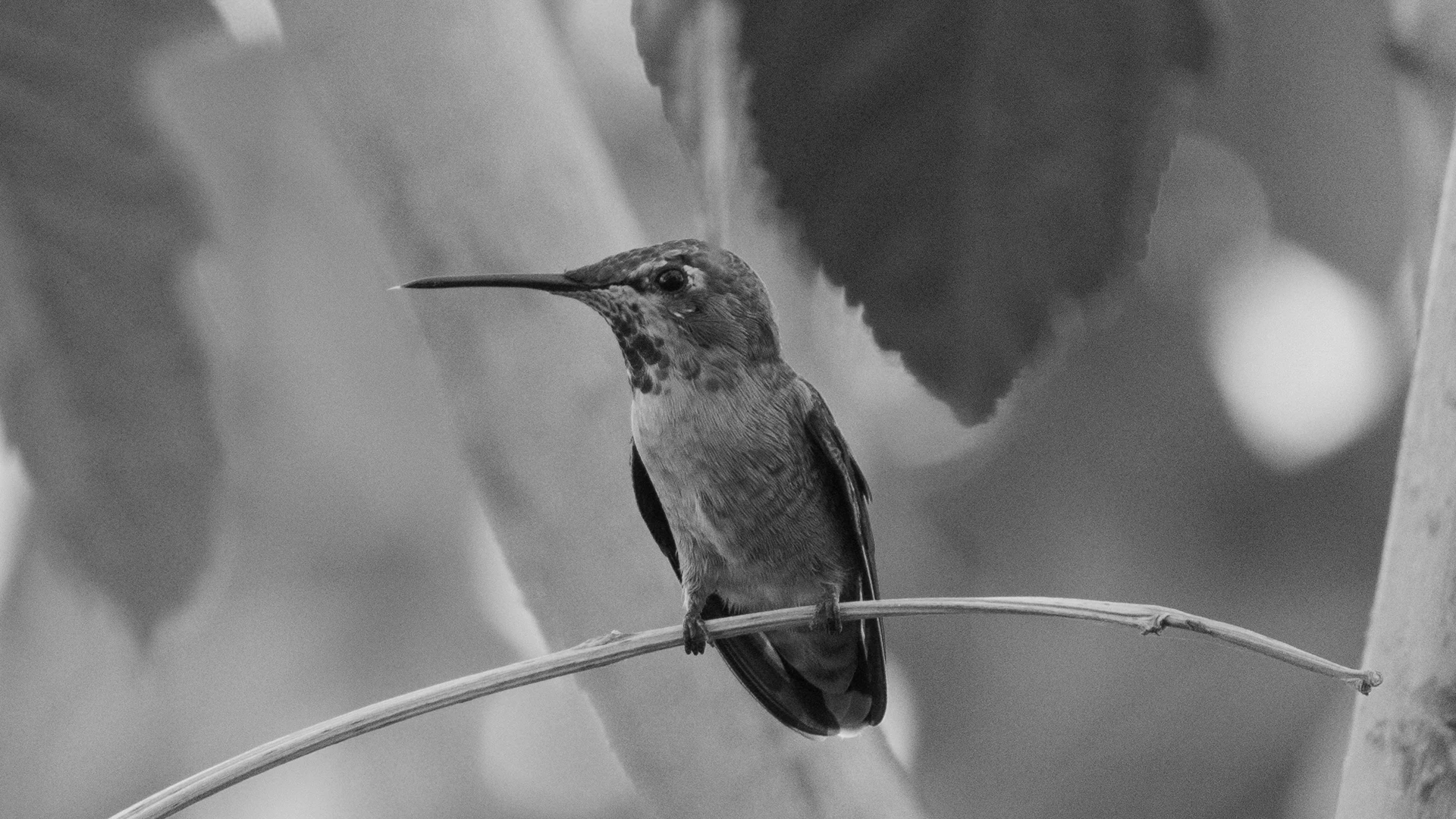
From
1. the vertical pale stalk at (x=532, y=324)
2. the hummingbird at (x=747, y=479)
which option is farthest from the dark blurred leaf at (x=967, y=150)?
the hummingbird at (x=747, y=479)

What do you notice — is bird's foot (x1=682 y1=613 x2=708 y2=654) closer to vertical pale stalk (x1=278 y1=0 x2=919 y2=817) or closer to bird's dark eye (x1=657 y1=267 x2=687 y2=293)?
vertical pale stalk (x1=278 y1=0 x2=919 y2=817)

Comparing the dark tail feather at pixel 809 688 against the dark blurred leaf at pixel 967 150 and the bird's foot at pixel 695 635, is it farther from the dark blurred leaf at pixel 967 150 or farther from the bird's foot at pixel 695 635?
the dark blurred leaf at pixel 967 150

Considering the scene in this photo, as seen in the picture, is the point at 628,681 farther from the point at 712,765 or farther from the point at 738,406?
the point at 738,406

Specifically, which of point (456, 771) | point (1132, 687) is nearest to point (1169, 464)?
point (1132, 687)

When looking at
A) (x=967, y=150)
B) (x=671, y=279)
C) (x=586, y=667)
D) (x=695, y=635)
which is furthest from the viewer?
(x=671, y=279)

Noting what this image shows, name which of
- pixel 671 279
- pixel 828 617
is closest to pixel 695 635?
pixel 828 617

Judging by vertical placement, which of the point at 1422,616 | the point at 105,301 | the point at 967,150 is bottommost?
the point at 1422,616

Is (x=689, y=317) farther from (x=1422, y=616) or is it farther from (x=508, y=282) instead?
(x=1422, y=616)
